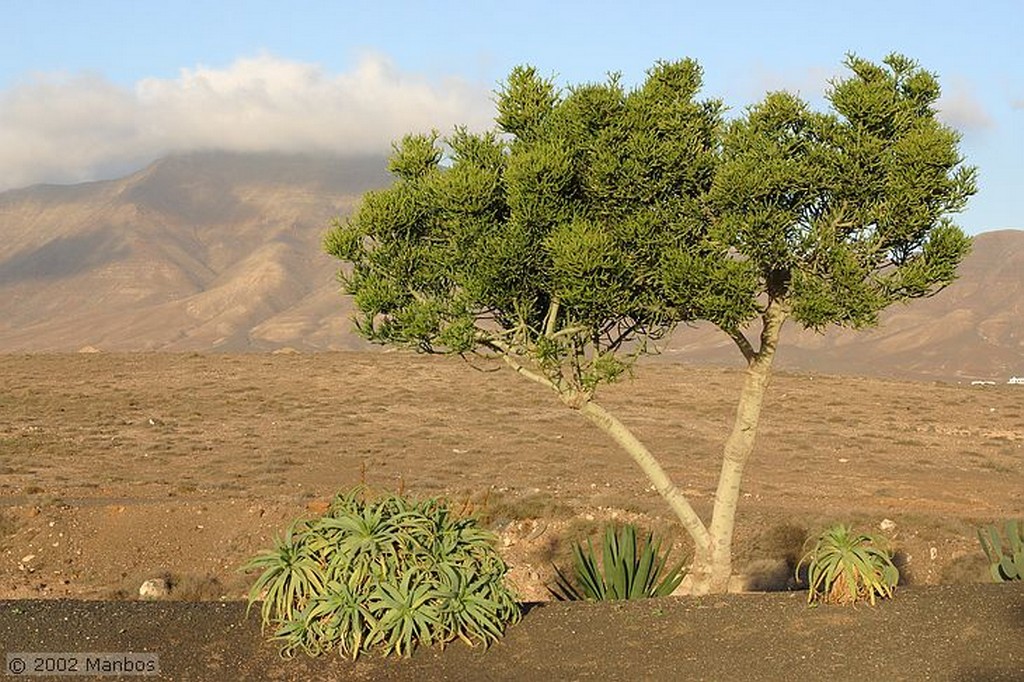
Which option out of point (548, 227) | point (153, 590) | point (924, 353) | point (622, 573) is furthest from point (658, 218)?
point (924, 353)

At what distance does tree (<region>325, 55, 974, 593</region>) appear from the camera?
1280cm

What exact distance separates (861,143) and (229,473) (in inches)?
1035

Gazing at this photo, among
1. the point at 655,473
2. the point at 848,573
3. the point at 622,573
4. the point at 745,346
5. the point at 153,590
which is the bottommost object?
the point at 153,590

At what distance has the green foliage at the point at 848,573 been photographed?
436 inches

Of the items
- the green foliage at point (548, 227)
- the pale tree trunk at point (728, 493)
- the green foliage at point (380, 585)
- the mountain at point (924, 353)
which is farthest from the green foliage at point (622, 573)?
the mountain at point (924, 353)

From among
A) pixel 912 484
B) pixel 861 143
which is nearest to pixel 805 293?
pixel 861 143

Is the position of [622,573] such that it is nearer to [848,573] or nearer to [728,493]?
[728,493]

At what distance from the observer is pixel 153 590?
19.2m

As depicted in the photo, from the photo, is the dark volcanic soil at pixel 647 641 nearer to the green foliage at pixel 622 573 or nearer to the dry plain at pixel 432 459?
the dry plain at pixel 432 459

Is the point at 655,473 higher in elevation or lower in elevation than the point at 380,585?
higher

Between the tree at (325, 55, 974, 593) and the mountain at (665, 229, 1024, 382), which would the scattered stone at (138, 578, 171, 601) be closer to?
the tree at (325, 55, 974, 593)

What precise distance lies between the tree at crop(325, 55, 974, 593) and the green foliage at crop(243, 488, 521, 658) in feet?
11.3

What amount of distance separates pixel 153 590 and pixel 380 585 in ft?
35.3

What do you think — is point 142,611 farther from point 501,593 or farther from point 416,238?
point 416,238
